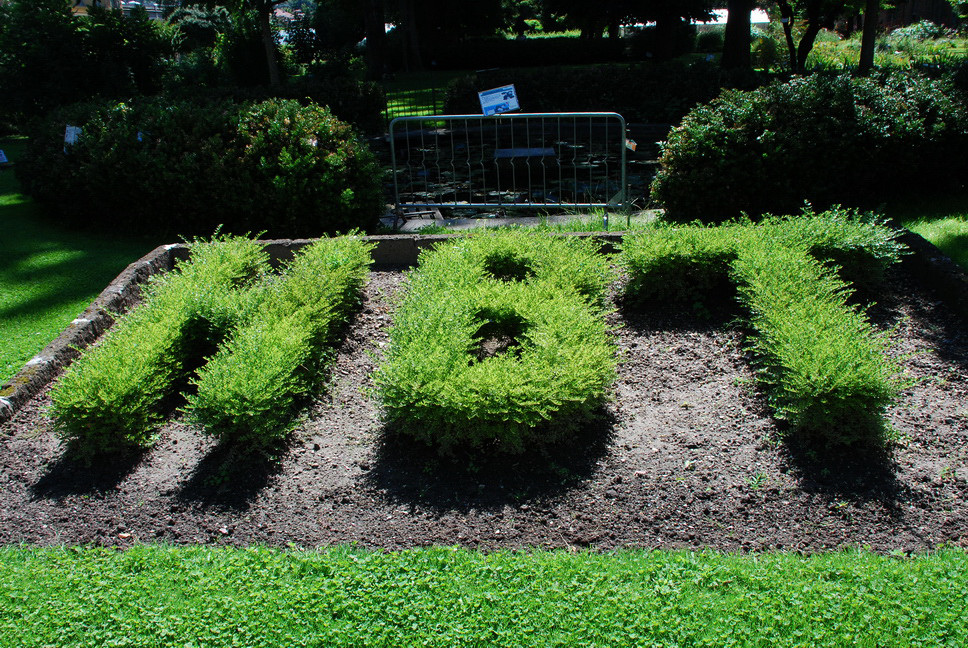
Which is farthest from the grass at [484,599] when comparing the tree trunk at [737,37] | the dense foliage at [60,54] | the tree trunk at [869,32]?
the tree trunk at [737,37]

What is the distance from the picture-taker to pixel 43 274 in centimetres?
725

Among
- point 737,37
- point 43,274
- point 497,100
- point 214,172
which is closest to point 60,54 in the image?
point 214,172

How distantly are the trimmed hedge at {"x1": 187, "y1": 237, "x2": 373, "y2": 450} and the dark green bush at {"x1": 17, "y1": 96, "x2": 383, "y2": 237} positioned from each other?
160 centimetres

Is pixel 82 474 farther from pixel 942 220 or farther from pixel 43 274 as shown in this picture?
pixel 942 220

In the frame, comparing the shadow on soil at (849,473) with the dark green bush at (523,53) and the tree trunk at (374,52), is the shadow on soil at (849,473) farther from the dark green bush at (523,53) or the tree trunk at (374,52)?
the dark green bush at (523,53)

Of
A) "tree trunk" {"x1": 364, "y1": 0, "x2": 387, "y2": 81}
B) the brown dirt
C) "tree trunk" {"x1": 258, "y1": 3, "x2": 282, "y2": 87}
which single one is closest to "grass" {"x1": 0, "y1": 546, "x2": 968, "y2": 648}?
the brown dirt

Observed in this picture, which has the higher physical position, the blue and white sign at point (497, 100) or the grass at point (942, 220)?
the blue and white sign at point (497, 100)

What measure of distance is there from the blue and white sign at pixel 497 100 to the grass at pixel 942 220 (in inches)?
159

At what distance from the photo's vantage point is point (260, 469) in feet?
13.6

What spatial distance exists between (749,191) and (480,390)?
4.71m

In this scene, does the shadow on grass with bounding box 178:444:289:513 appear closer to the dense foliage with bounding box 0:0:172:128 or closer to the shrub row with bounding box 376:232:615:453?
the shrub row with bounding box 376:232:615:453

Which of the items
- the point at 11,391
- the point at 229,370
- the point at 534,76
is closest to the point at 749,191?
the point at 229,370

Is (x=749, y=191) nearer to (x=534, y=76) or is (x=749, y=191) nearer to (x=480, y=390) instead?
(x=480, y=390)

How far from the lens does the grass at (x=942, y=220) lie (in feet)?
21.7
